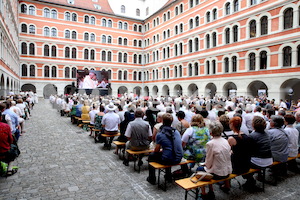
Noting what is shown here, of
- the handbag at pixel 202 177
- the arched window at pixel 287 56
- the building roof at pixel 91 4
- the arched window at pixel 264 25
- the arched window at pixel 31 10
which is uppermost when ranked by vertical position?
the building roof at pixel 91 4

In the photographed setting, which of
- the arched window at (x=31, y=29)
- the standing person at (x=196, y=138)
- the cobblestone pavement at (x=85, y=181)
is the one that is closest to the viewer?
the cobblestone pavement at (x=85, y=181)

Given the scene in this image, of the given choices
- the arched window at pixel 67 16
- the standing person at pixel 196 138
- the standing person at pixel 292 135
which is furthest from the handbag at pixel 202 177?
the arched window at pixel 67 16

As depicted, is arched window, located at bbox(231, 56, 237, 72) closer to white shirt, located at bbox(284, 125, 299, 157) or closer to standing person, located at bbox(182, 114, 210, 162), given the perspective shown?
white shirt, located at bbox(284, 125, 299, 157)

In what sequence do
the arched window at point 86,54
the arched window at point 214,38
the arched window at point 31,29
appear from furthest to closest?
the arched window at point 86,54, the arched window at point 31,29, the arched window at point 214,38

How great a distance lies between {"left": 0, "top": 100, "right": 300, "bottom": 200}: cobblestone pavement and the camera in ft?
14.2

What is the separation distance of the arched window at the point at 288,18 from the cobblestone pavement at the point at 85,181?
19.6m

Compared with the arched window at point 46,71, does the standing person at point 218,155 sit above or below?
below

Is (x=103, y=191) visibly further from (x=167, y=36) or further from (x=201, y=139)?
(x=167, y=36)

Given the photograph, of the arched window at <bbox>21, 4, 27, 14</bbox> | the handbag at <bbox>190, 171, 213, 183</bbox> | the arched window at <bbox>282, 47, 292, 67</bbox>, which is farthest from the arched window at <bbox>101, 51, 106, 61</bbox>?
the handbag at <bbox>190, 171, 213, 183</bbox>

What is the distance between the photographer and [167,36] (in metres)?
35.7

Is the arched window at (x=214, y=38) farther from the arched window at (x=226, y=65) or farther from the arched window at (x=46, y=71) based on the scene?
the arched window at (x=46, y=71)

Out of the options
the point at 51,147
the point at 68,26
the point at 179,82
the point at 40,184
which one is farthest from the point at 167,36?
the point at 40,184

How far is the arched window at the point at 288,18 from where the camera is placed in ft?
63.3

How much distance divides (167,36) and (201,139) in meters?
33.4
